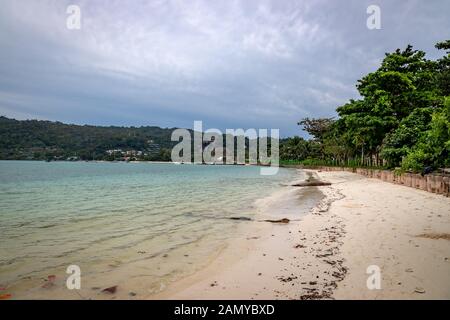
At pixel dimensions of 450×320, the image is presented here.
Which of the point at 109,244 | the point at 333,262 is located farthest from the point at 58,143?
the point at 333,262

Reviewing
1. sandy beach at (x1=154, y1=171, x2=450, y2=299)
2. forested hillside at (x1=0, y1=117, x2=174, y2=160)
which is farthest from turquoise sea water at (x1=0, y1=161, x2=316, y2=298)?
forested hillside at (x1=0, y1=117, x2=174, y2=160)

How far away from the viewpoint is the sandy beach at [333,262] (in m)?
4.89

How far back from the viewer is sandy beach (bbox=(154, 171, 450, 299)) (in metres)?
4.89

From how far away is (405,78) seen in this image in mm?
34094

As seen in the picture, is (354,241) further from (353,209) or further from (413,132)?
(413,132)

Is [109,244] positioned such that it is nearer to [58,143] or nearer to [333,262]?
[333,262]

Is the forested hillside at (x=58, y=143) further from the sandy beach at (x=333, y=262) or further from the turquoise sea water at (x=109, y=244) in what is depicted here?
the sandy beach at (x=333, y=262)

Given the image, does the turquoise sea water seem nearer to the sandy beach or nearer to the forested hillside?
the sandy beach

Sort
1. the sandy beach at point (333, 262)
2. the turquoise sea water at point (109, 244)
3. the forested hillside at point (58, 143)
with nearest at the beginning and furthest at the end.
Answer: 1. the sandy beach at point (333, 262)
2. the turquoise sea water at point (109, 244)
3. the forested hillside at point (58, 143)

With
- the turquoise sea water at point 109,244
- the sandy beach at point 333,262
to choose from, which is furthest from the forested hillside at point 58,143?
the sandy beach at point 333,262

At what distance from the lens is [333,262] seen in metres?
6.34

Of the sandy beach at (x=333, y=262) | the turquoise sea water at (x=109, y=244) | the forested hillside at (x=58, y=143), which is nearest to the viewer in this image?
the sandy beach at (x=333, y=262)
